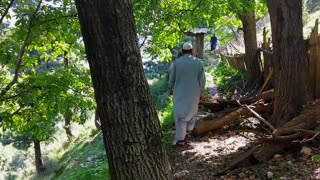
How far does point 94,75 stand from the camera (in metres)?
2.88

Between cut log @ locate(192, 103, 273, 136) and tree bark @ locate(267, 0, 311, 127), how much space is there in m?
1.23

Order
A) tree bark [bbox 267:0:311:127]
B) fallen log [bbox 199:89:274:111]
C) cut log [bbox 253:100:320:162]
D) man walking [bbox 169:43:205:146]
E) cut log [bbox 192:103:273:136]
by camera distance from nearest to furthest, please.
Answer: cut log [bbox 253:100:320:162] → tree bark [bbox 267:0:311:127] → man walking [bbox 169:43:205:146] → cut log [bbox 192:103:273:136] → fallen log [bbox 199:89:274:111]

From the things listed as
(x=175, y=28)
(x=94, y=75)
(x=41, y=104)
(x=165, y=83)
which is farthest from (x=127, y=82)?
(x=165, y=83)

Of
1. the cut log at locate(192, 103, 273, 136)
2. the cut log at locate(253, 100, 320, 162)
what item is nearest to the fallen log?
the cut log at locate(192, 103, 273, 136)

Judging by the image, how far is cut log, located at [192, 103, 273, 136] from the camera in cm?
729

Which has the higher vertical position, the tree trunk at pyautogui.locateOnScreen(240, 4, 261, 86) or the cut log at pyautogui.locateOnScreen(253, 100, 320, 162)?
the tree trunk at pyautogui.locateOnScreen(240, 4, 261, 86)

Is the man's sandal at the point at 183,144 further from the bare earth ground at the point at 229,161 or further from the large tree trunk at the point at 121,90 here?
the large tree trunk at the point at 121,90

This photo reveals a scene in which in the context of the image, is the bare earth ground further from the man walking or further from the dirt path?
the man walking

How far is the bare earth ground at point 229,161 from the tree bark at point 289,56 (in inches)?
33.1

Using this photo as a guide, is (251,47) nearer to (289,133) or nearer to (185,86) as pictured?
(185,86)

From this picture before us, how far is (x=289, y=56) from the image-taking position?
5848 millimetres

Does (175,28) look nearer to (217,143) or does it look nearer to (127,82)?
(217,143)

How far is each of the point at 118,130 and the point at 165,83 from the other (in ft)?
54.0

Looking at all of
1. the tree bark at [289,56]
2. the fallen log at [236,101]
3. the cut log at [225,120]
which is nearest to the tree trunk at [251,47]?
the fallen log at [236,101]
